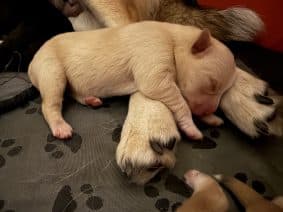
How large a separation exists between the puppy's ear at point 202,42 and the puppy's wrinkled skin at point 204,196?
0.95ft

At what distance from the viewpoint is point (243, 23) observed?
1.24 meters

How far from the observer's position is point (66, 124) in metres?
0.97

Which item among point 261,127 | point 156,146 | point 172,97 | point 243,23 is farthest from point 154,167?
point 243,23

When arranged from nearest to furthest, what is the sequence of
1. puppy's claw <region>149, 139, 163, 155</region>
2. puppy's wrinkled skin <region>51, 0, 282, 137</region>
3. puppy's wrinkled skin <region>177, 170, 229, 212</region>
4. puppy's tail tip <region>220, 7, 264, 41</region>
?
puppy's wrinkled skin <region>177, 170, 229, 212</region>
puppy's claw <region>149, 139, 163, 155</region>
puppy's wrinkled skin <region>51, 0, 282, 137</region>
puppy's tail tip <region>220, 7, 264, 41</region>

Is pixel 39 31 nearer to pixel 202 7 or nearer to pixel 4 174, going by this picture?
pixel 202 7

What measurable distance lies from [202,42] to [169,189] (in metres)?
0.34

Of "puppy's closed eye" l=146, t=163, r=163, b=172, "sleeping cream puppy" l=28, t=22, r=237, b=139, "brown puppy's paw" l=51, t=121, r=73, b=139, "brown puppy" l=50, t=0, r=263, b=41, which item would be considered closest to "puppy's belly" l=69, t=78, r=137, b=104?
"sleeping cream puppy" l=28, t=22, r=237, b=139

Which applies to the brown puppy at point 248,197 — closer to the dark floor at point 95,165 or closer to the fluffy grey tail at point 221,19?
the dark floor at point 95,165

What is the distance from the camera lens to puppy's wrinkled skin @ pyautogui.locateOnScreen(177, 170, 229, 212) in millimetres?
761

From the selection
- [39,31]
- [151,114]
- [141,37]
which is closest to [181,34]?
[141,37]

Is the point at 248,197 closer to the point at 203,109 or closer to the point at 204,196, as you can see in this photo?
the point at 204,196

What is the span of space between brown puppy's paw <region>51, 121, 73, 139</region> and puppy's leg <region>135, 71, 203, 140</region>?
19 centimetres

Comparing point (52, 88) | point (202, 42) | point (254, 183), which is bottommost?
point (254, 183)

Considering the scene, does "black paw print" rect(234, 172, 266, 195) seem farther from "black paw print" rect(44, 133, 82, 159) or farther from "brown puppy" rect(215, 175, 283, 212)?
"black paw print" rect(44, 133, 82, 159)
